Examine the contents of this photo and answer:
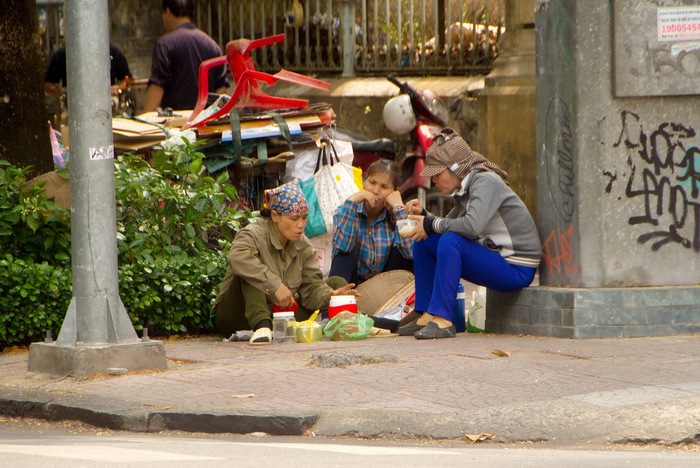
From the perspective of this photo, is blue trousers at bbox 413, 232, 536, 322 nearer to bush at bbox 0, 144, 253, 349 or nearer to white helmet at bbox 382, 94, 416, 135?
bush at bbox 0, 144, 253, 349

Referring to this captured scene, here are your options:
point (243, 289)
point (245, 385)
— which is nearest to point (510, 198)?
point (243, 289)

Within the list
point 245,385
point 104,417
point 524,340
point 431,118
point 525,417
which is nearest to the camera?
point 525,417

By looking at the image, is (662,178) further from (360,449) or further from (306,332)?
(360,449)

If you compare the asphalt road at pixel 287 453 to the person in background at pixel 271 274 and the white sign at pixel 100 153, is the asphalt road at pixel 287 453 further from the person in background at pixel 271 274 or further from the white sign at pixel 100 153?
the person in background at pixel 271 274

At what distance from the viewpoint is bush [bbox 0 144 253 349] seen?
27.9 feet

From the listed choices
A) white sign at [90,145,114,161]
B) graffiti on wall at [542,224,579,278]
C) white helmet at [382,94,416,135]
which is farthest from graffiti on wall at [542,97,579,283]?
white helmet at [382,94,416,135]

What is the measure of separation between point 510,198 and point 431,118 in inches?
176

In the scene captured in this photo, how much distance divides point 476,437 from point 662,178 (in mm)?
3136

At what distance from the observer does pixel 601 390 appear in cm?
640

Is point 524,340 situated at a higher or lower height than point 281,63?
lower

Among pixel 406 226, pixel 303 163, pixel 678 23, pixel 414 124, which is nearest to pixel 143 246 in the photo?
pixel 406 226

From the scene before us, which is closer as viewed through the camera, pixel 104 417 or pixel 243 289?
pixel 104 417

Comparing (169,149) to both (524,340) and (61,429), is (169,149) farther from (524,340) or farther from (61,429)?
(61,429)

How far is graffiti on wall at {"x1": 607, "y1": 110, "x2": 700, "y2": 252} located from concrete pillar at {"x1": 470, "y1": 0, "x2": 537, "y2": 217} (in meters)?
4.63
